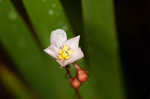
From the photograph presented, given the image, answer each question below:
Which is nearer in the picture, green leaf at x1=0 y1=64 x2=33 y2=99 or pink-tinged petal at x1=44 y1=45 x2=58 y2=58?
pink-tinged petal at x1=44 y1=45 x2=58 y2=58

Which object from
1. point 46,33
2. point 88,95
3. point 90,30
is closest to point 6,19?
point 46,33

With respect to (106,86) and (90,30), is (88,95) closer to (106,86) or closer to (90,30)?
(106,86)

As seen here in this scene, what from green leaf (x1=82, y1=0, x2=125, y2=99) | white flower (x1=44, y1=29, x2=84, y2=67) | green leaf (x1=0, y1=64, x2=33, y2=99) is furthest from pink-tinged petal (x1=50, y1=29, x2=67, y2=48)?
green leaf (x1=0, y1=64, x2=33, y2=99)

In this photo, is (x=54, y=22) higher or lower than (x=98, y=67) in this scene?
higher

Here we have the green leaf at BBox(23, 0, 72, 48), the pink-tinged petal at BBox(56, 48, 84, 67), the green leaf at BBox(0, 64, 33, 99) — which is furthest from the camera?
the green leaf at BBox(0, 64, 33, 99)

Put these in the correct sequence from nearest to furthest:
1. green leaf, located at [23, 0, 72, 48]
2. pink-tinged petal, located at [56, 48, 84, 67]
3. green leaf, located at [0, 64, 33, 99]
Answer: pink-tinged petal, located at [56, 48, 84, 67]
green leaf, located at [23, 0, 72, 48]
green leaf, located at [0, 64, 33, 99]

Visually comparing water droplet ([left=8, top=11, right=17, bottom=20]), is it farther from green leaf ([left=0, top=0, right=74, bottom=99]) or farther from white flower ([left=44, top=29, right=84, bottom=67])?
white flower ([left=44, top=29, right=84, bottom=67])

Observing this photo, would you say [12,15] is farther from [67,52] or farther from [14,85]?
[14,85]

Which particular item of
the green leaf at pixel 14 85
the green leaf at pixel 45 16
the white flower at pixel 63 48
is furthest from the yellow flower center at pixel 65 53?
the green leaf at pixel 14 85

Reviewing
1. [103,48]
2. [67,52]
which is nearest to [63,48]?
[67,52]
